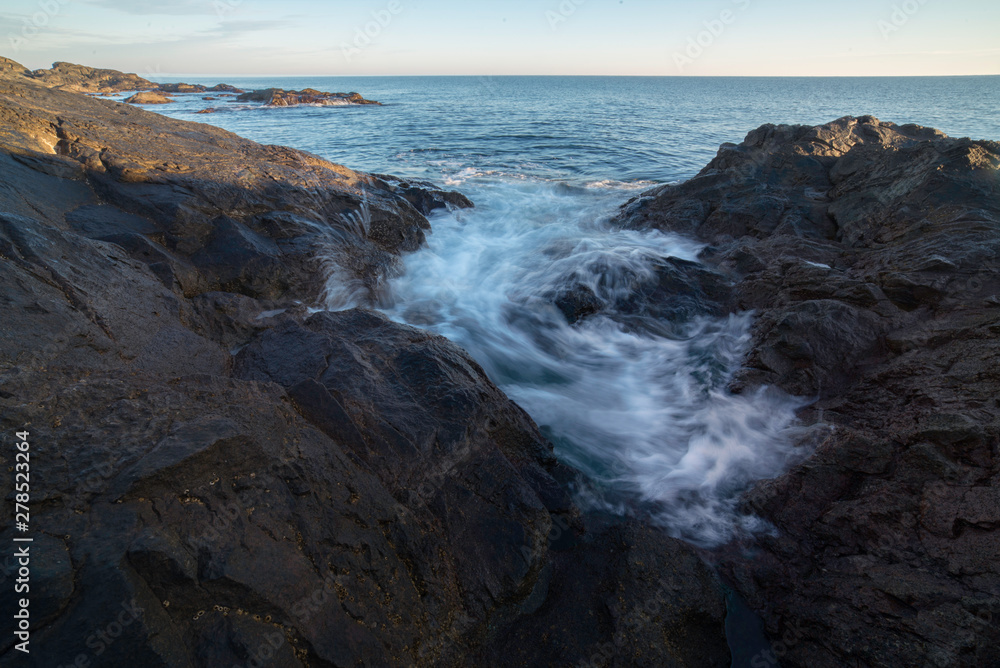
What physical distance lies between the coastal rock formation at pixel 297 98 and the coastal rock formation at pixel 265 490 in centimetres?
6068

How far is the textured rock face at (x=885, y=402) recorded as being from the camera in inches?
104

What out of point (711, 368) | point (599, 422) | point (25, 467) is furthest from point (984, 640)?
point (25, 467)

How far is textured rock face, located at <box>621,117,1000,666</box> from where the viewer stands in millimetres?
2652

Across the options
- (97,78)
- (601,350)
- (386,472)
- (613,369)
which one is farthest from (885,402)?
(97,78)

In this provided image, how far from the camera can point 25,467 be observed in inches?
80.4

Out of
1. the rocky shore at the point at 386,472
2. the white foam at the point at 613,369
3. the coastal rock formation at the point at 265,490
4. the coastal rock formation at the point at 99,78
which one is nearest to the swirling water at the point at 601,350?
the white foam at the point at 613,369

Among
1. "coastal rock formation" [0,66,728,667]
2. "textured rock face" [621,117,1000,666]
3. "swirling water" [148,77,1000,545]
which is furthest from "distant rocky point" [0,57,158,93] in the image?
"textured rock face" [621,117,1000,666]

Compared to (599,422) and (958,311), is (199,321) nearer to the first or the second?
(599,422)

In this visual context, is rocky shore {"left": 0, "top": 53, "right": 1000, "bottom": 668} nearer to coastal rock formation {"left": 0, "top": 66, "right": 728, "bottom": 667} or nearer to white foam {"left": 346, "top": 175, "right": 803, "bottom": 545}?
coastal rock formation {"left": 0, "top": 66, "right": 728, "bottom": 667}

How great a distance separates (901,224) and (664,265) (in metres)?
2.99

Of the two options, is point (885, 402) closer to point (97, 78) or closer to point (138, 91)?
point (138, 91)

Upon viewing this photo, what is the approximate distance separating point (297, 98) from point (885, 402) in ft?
228

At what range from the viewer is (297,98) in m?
59.2

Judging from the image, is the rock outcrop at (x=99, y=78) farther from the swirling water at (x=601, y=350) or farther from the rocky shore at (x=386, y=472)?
the rocky shore at (x=386, y=472)
